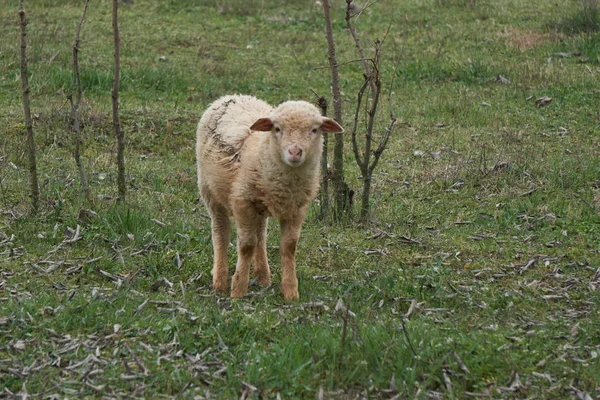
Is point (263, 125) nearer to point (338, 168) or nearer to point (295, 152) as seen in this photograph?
point (295, 152)

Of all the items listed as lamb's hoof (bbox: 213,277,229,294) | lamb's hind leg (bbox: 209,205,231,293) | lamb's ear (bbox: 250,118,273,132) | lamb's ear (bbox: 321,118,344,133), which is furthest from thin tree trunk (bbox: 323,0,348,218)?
lamb's ear (bbox: 250,118,273,132)

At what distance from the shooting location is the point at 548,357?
215 inches

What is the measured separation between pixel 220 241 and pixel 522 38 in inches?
400

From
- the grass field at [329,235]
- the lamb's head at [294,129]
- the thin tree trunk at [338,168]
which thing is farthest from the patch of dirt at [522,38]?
the lamb's head at [294,129]

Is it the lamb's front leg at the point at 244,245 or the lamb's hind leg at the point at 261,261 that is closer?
the lamb's front leg at the point at 244,245

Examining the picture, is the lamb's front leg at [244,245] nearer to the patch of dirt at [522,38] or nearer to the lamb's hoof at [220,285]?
the lamb's hoof at [220,285]

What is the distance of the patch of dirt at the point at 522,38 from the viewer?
15.4 meters

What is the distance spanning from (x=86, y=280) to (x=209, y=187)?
1296 mm

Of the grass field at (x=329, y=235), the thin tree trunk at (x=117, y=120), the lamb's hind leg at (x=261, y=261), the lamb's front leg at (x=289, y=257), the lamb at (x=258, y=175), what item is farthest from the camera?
the thin tree trunk at (x=117, y=120)

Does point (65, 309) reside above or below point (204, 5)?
below

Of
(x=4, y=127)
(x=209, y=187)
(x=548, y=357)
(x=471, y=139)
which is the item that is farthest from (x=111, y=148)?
(x=548, y=357)

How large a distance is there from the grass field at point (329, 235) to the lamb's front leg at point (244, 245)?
23cm

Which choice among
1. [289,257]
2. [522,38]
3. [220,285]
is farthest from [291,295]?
[522,38]

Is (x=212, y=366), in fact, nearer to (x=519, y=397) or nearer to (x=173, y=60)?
(x=519, y=397)
